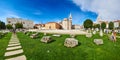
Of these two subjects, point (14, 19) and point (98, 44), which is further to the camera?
point (14, 19)

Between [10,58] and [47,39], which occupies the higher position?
[47,39]

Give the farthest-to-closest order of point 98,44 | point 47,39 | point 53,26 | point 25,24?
point 25,24
point 53,26
point 47,39
point 98,44

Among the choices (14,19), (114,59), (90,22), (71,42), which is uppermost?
(14,19)

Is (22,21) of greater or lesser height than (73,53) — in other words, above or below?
above

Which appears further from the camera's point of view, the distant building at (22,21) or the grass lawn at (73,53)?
the distant building at (22,21)

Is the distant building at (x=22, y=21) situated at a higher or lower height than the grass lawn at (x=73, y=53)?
higher

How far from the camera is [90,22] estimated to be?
84.6m

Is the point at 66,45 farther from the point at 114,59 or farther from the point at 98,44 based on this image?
the point at 114,59

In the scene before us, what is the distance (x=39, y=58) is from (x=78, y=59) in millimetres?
3359

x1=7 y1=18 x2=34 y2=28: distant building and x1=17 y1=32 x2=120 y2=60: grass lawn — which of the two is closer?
x1=17 y1=32 x2=120 y2=60: grass lawn

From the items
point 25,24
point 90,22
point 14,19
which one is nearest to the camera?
point 90,22

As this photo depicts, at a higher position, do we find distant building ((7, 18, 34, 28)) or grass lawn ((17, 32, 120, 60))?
distant building ((7, 18, 34, 28))

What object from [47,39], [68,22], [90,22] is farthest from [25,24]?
[47,39]

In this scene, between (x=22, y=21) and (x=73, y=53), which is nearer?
(x=73, y=53)
